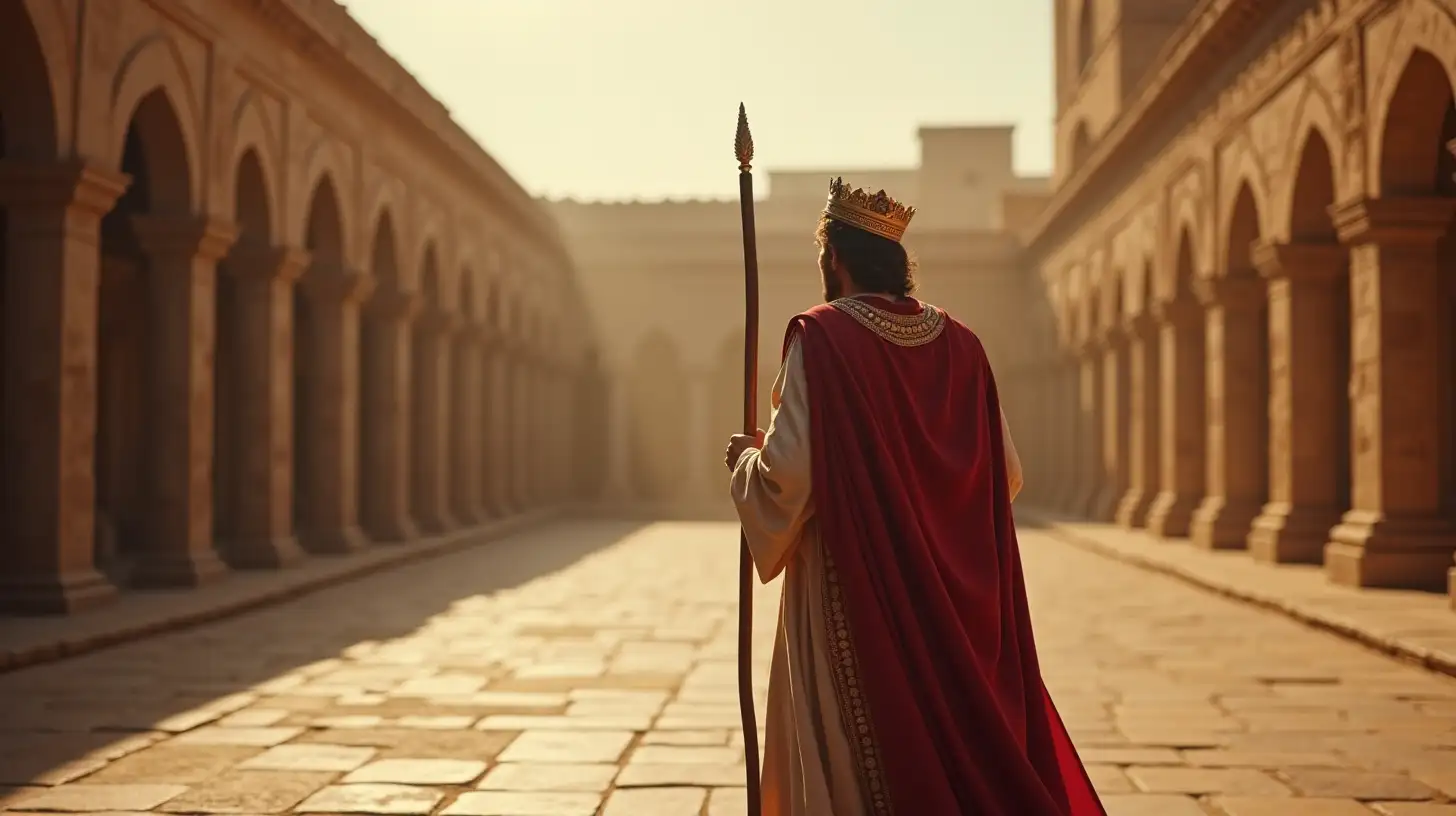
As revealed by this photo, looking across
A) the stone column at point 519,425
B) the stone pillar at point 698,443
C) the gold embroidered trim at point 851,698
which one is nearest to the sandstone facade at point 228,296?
the stone column at point 519,425

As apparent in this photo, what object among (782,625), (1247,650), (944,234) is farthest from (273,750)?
(944,234)

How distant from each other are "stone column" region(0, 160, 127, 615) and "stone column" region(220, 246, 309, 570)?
12.1ft

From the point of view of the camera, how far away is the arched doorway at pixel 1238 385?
16406 mm

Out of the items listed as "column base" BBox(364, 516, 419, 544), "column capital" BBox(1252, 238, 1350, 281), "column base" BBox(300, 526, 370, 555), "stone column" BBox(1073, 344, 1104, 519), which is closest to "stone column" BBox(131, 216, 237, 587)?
"column base" BBox(300, 526, 370, 555)

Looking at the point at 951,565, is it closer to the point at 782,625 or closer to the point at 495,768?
the point at 782,625

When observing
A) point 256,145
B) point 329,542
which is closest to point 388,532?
point 329,542

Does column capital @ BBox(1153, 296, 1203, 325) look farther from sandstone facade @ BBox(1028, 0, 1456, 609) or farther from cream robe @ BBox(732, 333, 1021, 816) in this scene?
cream robe @ BBox(732, 333, 1021, 816)

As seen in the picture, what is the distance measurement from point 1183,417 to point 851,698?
53.3 ft

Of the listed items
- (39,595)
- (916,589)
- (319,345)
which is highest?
(319,345)

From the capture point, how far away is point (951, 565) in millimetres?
3600

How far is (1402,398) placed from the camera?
11.8 metres

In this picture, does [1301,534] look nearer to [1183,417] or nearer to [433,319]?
[1183,417]

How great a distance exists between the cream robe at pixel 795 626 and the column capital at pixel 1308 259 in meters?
11.8

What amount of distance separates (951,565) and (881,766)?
1.71ft
